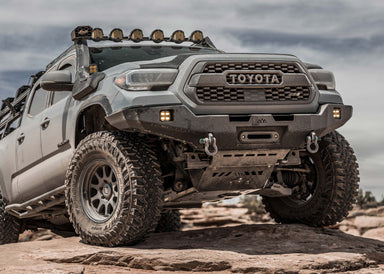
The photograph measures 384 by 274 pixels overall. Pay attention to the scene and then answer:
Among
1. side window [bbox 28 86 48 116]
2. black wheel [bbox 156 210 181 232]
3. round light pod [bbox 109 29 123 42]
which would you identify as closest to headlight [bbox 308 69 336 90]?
round light pod [bbox 109 29 123 42]

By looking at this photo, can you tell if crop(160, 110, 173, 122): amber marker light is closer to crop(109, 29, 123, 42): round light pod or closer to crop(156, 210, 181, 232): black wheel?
crop(109, 29, 123, 42): round light pod

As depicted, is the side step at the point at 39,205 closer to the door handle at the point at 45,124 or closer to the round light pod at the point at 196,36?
the door handle at the point at 45,124

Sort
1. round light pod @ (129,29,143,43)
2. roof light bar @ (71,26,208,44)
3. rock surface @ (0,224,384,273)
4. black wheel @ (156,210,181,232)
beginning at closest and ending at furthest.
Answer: rock surface @ (0,224,384,273) → roof light bar @ (71,26,208,44) → round light pod @ (129,29,143,43) → black wheel @ (156,210,181,232)

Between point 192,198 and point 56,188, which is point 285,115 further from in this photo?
point 56,188

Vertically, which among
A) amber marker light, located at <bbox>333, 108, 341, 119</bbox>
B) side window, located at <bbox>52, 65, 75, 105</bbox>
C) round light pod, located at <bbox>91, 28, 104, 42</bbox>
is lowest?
amber marker light, located at <bbox>333, 108, 341, 119</bbox>

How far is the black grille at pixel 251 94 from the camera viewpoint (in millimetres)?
5684

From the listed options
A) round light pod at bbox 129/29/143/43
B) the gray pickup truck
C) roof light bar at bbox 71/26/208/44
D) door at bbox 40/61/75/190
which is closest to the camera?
the gray pickup truck

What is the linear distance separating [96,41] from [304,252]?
3519mm

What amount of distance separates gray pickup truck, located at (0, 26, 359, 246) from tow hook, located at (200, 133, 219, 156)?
0.04ft

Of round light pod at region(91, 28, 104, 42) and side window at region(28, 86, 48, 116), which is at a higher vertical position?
round light pod at region(91, 28, 104, 42)

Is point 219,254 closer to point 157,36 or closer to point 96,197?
point 96,197

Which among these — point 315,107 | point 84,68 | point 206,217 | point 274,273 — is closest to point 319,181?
point 315,107

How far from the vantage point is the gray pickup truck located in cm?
562

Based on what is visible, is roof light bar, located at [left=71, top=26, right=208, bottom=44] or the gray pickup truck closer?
the gray pickup truck
